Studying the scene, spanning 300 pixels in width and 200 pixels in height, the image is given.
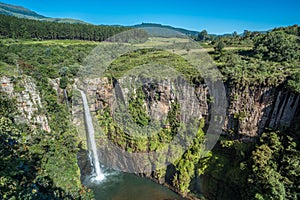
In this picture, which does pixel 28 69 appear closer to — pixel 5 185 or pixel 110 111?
pixel 110 111

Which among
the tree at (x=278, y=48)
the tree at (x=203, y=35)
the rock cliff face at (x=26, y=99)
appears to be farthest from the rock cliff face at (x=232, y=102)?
the tree at (x=203, y=35)

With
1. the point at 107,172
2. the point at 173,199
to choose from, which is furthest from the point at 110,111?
the point at 173,199

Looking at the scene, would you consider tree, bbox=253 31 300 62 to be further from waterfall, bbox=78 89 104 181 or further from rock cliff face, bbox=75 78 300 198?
waterfall, bbox=78 89 104 181

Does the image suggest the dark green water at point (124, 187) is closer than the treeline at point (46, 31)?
Yes

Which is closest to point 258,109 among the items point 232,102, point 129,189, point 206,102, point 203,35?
point 232,102

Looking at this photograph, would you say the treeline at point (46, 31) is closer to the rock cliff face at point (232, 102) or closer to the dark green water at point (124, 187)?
the rock cliff face at point (232, 102)

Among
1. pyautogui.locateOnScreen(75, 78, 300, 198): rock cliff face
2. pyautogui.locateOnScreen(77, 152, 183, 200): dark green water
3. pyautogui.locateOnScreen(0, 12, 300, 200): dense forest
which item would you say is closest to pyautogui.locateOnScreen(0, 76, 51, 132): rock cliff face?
pyautogui.locateOnScreen(0, 12, 300, 200): dense forest
